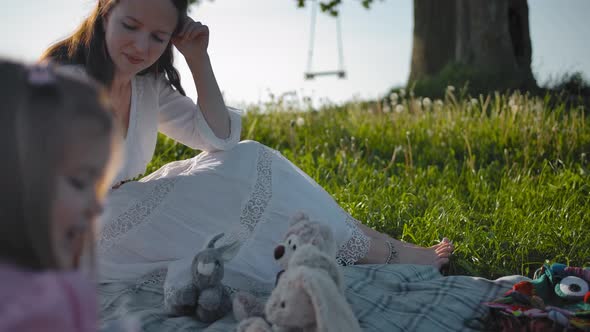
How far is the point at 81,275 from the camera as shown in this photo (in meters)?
1.20

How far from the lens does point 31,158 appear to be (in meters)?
1.13

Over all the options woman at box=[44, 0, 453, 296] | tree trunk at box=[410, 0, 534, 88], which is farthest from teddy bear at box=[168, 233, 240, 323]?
tree trunk at box=[410, 0, 534, 88]

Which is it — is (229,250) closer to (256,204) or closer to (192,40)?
(256,204)

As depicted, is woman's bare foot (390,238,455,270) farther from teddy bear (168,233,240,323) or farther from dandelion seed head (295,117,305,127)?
dandelion seed head (295,117,305,127)

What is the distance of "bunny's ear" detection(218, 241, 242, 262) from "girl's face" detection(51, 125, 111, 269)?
1.33 m

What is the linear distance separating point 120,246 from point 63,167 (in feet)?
6.19

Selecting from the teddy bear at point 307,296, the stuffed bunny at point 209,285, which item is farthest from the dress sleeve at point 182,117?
the teddy bear at point 307,296

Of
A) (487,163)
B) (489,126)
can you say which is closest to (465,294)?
(487,163)

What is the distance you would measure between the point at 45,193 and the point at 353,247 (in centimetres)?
217

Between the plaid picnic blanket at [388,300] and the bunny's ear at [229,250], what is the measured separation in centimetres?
24

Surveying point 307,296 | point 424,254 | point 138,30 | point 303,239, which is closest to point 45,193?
point 307,296

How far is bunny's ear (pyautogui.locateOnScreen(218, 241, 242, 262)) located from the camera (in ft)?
8.43

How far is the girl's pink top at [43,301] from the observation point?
3.61ft

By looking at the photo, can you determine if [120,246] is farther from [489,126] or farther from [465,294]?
[489,126]
